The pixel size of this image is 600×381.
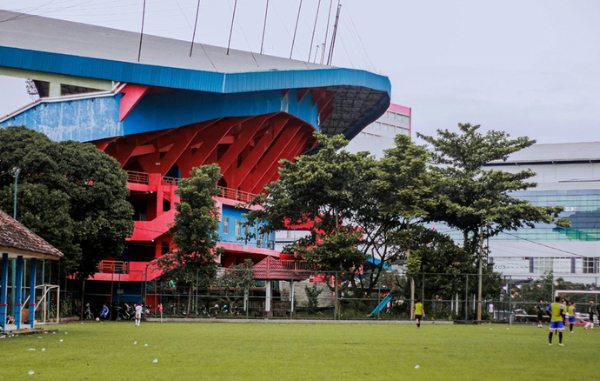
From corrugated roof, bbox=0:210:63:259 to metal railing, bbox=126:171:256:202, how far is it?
25.4 metres

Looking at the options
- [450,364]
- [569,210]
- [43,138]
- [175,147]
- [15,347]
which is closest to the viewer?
[450,364]

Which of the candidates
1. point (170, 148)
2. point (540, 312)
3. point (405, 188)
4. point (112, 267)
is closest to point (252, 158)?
point (170, 148)

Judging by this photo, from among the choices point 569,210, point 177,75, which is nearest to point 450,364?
point 177,75

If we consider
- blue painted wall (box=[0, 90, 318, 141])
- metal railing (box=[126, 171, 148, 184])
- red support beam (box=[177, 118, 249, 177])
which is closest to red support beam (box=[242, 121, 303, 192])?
red support beam (box=[177, 118, 249, 177])

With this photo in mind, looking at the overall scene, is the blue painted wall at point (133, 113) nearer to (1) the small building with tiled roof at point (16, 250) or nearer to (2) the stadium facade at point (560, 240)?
(1) the small building with tiled roof at point (16, 250)

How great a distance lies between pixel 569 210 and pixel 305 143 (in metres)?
36.8

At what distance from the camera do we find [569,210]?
88.7 m

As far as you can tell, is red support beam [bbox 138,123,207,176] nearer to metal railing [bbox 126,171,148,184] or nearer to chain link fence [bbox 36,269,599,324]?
metal railing [bbox 126,171,148,184]

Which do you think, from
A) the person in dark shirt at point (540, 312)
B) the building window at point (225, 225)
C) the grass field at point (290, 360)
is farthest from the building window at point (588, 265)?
the grass field at point (290, 360)

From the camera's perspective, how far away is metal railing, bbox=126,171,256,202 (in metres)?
54.2

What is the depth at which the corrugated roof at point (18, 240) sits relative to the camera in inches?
878

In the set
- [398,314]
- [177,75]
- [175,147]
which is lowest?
[398,314]

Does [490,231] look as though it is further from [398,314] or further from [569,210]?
[569,210]

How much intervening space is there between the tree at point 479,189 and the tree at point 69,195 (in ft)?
60.4
